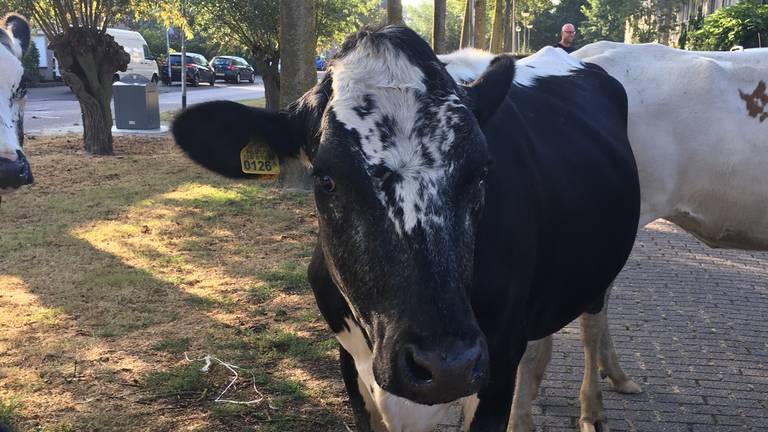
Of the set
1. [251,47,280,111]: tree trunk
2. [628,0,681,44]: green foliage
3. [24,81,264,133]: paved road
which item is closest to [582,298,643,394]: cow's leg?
[24,81,264,133]: paved road

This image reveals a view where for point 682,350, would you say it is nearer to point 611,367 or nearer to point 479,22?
point 611,367

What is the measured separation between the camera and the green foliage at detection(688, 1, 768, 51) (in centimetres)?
1465

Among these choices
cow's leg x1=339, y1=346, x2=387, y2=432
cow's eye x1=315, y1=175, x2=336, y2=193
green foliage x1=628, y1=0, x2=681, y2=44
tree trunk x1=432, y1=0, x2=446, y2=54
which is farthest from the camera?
green foliage x1=628, y1=0, x2=681, y2=44

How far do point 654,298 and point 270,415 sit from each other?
4.01 metres

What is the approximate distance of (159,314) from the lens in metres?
5.71

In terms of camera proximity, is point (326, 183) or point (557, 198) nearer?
point (326, 183)

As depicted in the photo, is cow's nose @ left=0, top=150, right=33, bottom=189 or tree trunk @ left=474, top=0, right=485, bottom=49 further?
tree trunk @ left=474, top=0, right=485, bottom=49

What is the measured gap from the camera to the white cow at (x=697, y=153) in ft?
14.3

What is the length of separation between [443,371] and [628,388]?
310 cm

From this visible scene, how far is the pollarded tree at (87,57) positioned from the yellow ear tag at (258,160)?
11.8m

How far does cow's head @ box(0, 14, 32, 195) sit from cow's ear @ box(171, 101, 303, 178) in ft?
5.76

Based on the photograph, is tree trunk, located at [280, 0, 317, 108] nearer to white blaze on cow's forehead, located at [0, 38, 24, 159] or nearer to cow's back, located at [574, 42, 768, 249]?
white blaze on cow's forehead, located at [0, 38, 24, 159]

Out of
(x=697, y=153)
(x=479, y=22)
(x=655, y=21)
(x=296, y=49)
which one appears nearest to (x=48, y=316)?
(x=697, y=153)

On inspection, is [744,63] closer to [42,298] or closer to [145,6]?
[42,298]
